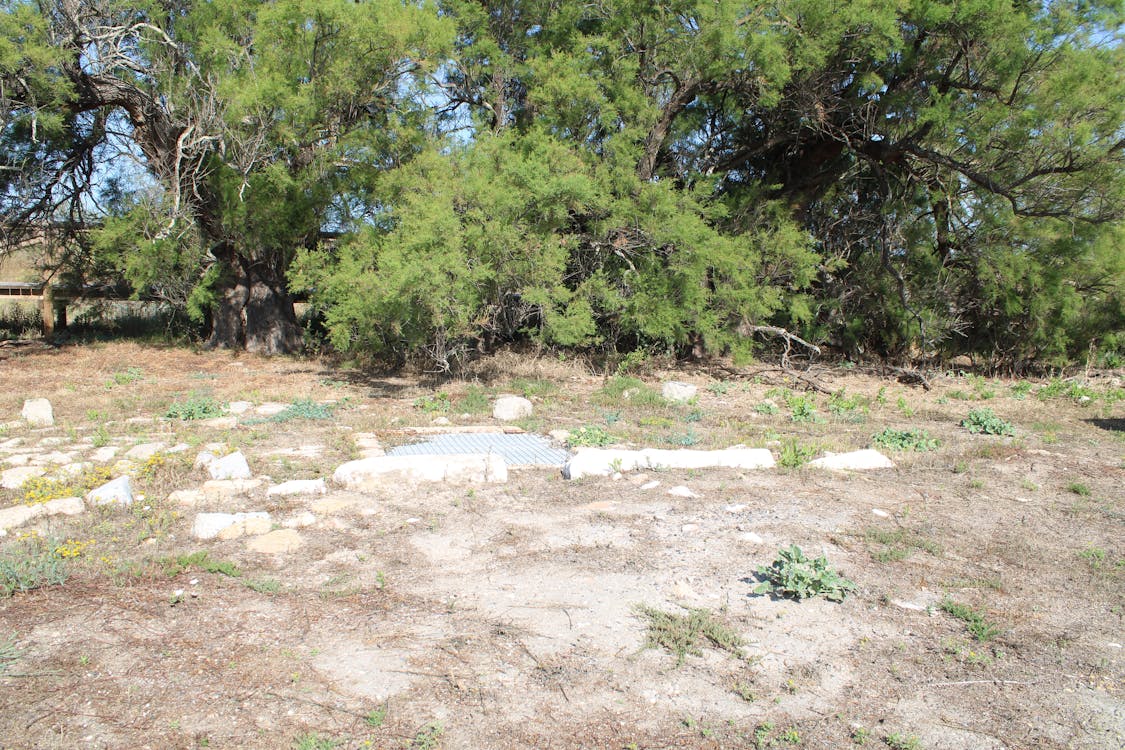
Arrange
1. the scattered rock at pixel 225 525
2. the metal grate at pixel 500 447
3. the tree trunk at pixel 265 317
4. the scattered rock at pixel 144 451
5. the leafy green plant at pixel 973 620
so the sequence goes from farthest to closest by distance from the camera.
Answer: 1. the tree trunk at pixel 265 317
2. the metal grate at pixel 500 447
3. the scattered rock at pixel 144 451
4. the scattered rock at pixel 225 525
5. the leafy green plant at pixel 973 620

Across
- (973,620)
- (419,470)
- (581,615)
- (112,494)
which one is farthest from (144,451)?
(973,620)

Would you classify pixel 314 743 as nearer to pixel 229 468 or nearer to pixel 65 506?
pixel 65 506

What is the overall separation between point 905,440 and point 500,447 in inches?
168

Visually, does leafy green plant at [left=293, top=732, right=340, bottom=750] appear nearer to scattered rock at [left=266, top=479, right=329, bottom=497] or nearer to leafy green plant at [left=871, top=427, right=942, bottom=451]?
scattered rock at [left=266, top=479, right=329, bottom=497]

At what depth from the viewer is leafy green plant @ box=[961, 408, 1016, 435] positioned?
859 cm

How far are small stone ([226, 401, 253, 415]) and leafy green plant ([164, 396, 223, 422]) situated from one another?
0.59ft

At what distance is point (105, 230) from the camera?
14164mm

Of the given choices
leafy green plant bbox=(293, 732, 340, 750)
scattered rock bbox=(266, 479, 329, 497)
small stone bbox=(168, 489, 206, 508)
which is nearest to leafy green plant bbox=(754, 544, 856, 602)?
leafy green plant bbox=(293, 732, 340, 750)

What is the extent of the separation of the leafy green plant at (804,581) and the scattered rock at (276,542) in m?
2.88

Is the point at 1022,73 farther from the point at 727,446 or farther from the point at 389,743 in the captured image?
the point at 389,743

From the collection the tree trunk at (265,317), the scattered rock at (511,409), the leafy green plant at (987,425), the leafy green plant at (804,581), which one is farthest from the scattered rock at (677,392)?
the tree trunk at (265,317)

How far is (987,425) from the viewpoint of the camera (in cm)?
864

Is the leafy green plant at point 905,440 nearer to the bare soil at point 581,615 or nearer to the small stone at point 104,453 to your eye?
the bare soil at point 581,615

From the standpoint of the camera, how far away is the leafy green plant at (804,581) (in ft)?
13.3
